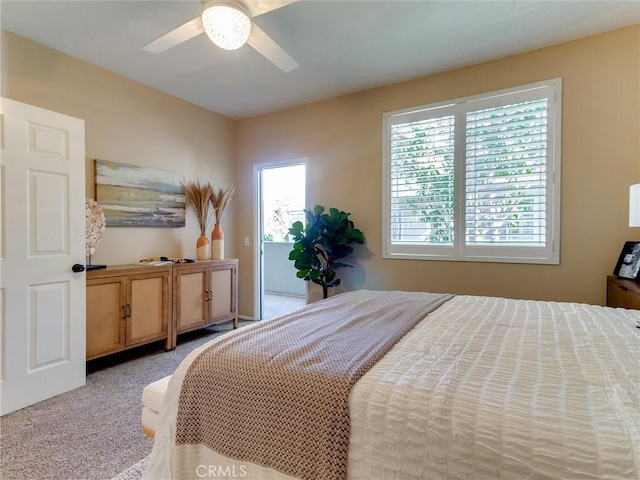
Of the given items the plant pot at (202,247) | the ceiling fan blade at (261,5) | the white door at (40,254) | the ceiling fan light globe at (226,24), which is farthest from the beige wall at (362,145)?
the ceiling fan blade at (261,5)

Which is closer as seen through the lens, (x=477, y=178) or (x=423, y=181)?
(x=477, y=178)

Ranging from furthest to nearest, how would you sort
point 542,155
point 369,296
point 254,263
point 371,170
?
point 254,263 < point 371,170 < point 542,155 < point 369,296

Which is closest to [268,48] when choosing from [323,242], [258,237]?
[323,242]

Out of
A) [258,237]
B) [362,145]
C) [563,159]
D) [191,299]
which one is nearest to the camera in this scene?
[563,159]

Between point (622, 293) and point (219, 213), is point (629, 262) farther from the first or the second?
point (219, 213)

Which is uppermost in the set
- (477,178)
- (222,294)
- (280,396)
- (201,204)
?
(477,178)

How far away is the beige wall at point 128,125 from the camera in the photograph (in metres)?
2.59

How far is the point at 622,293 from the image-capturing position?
7.23 feet

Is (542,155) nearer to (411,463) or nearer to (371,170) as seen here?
(371,170)

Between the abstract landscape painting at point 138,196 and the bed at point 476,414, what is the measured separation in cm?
245

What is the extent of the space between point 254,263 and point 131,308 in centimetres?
174

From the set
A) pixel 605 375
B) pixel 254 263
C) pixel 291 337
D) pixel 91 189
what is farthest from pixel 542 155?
pixel 91 189

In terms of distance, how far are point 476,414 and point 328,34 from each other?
8.84ft

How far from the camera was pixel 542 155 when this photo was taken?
274cm
